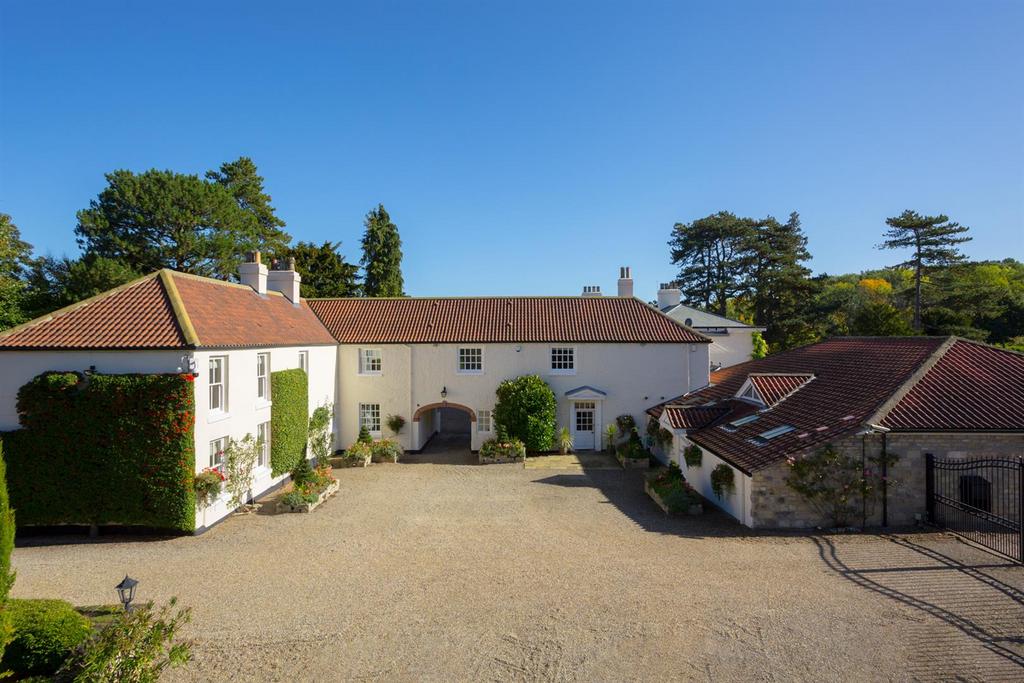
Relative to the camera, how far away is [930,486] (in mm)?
15125

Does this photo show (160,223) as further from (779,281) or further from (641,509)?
(779,281)

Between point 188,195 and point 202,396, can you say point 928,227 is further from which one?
point 188,195

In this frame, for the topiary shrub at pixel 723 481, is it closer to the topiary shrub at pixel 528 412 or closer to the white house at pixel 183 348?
the topiary shrub at pixel 528 412

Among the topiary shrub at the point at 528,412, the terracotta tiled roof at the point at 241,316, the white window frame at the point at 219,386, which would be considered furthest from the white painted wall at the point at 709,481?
the terracotta tiled roof at the point at 241,316

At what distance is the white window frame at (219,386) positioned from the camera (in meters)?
16.7

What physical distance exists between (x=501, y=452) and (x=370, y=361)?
837 centimetres

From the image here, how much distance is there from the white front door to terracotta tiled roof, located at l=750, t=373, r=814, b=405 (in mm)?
8660

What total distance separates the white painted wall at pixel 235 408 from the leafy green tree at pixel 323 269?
2705cm

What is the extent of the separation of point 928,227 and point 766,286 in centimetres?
1364

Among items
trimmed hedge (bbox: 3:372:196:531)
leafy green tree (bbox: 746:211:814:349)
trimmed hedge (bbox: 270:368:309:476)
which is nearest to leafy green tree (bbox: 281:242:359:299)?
trimmed hedge (bbox: 270:368:309:476)

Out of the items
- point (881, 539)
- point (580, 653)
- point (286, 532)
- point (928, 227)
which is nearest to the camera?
point (580, 653)

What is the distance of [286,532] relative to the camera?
15.9 m

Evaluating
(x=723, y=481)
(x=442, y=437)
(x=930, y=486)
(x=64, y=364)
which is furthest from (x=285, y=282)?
(x=930, y=486)

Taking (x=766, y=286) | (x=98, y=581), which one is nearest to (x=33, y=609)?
(x=98, y=581)
